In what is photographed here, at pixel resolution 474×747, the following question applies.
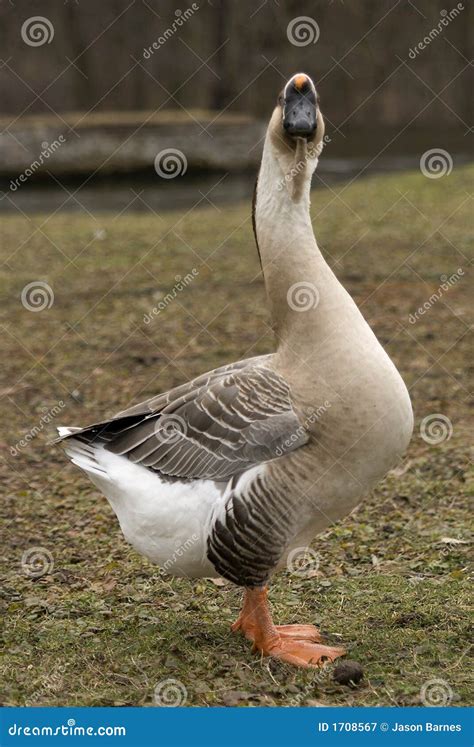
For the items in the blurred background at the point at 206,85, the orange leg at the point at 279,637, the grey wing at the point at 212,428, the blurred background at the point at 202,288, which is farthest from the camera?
the blurred background at the point at 206,85

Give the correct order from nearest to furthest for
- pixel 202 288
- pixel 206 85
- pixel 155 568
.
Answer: pixel 155 568, pixel 202 288, pixel 206 85

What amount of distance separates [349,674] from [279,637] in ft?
1.23

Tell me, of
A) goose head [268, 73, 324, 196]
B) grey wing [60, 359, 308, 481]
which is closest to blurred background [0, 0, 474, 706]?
grey wing [60, 359, 308, 481]

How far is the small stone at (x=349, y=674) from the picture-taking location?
3455 mm

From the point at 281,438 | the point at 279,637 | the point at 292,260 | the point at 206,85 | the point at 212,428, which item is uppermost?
the point at 206,85

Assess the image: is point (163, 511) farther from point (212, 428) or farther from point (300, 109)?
point (300, 109)

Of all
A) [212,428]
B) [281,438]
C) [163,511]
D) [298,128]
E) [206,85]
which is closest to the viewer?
[298,128]

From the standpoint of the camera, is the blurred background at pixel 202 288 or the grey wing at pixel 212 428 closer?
the grey wing at pixel 212 428

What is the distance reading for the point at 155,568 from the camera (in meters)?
4.61

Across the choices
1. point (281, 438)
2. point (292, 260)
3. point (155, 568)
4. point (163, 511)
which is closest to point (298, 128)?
point (292, 260)

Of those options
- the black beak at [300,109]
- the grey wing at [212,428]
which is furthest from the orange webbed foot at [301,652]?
the black beak at [300,109]

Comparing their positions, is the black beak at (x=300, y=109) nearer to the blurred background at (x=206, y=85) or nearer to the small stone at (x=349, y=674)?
the small stone at (x=349, y=674)

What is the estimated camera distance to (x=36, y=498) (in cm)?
537

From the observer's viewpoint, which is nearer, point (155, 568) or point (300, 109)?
point (300, 109)
